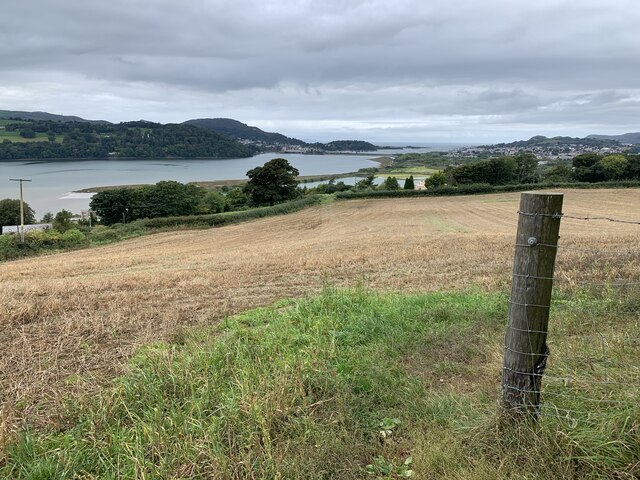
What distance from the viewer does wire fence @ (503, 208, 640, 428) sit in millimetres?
3086

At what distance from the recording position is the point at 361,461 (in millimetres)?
3143

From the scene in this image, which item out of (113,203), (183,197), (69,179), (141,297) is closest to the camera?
(141,297)

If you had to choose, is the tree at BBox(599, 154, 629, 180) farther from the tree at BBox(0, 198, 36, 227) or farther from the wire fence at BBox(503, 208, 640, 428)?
the tree at BBox(0, 198, 36, 227)

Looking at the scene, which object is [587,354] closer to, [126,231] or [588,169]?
[126,231]

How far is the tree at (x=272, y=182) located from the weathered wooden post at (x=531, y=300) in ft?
203

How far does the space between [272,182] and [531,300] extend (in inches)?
2475

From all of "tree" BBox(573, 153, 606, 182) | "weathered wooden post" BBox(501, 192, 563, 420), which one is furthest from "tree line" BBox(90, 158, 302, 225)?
"weathered wooden post" BBox(501, 192, 563, 420)

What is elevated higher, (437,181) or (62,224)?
(437,181)

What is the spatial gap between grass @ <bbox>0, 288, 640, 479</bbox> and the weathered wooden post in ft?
Result: 0.68

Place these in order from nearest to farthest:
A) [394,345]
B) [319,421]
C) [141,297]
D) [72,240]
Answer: [319,421]
[394,345]
[141,297]
[72,240]

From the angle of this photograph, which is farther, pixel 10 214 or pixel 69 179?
pixel 69 179

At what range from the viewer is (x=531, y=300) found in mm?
3094

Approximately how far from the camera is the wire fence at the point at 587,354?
10.1 feet

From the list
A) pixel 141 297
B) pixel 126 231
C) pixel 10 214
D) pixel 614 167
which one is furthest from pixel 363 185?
pixel 141 297
